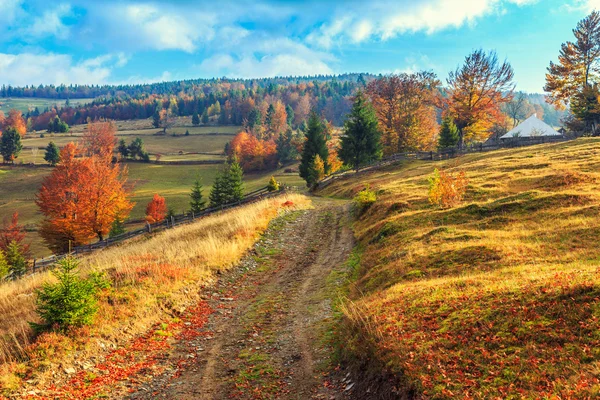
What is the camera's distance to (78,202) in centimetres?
3856

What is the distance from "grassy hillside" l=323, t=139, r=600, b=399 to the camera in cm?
532

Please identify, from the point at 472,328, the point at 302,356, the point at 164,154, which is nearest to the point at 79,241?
the point at 302,356

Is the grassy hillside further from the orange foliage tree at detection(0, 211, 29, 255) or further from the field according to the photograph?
the field

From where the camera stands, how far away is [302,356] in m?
8.68

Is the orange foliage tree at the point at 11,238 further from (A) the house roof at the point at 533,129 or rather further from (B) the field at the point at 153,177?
(A) the house roof at the point at 533,129

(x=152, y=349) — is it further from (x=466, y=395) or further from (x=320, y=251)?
(x=320, y=251)

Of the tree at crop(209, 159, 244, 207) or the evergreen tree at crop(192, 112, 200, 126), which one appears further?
the evergreen tree at crop(192, 112, 200, 126)

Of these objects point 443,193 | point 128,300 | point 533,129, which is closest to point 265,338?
point 128,300

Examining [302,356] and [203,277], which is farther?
[203,277]

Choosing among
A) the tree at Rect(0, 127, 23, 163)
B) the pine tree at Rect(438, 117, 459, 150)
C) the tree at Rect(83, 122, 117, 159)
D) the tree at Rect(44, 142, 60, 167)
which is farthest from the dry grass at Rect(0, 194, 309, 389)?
the tree at Rect(0, 127, 23, 163)

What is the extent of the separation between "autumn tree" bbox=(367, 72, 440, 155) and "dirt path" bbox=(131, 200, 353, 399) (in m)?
46.5


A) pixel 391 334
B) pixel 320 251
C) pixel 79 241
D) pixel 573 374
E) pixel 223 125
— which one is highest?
pixel 223 125

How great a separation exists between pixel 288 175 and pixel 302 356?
271 ft

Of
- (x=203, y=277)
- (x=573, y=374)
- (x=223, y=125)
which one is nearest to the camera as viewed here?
(x=573, y=374)
